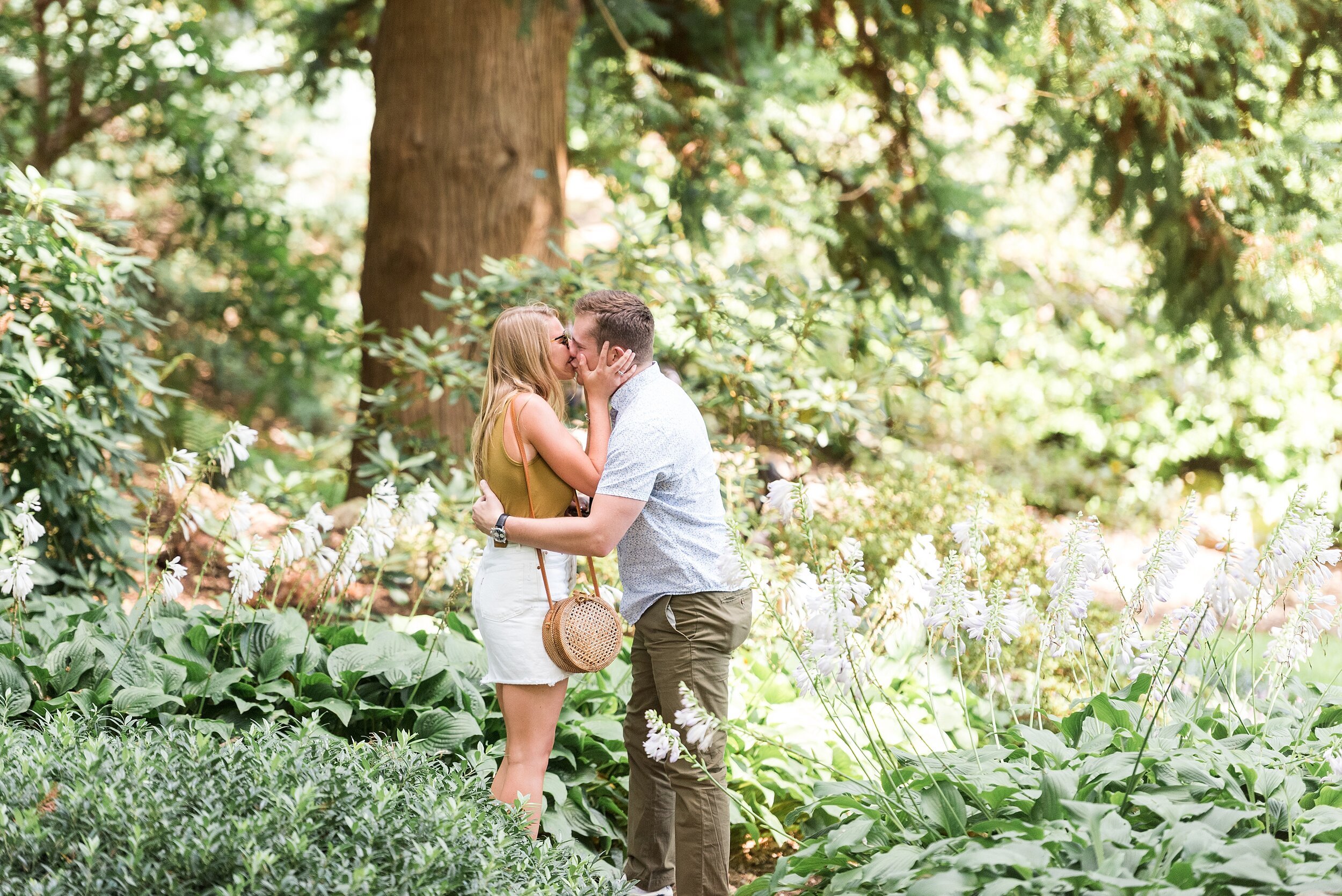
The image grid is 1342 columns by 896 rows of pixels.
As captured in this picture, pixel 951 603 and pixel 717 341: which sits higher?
pixel 717 341

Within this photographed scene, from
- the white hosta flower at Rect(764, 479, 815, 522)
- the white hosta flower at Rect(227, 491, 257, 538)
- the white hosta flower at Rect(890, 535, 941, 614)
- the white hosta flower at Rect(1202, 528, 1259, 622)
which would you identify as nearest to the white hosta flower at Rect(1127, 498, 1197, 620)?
the white hosta flower at Rect(1202, 528, 1259, 622)

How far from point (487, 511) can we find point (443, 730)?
889 mm

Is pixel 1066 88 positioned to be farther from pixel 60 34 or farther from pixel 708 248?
pixel 60 34

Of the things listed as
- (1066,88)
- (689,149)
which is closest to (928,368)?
(1066,88)

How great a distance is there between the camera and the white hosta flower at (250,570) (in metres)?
3.27

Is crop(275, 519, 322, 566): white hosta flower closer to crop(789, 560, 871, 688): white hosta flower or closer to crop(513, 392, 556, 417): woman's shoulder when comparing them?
crop(513, 392, 556, 417): woman's shoulder

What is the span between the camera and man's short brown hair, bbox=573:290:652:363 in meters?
3.09

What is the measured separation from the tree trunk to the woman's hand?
10.3ft

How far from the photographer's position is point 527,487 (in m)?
3.16

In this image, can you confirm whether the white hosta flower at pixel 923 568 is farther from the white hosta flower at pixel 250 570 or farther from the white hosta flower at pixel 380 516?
the white hosta flower at pixel 250 570

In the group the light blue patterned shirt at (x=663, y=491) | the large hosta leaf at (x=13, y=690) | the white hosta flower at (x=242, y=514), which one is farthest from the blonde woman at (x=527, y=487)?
the large hosta leaf at (x=13, y=690)

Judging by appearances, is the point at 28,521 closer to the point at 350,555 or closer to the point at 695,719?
the point at 350,555

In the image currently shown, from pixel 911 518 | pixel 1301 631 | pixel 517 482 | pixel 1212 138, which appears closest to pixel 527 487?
pixel 517 482

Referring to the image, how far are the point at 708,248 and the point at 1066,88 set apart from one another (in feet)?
7.98
